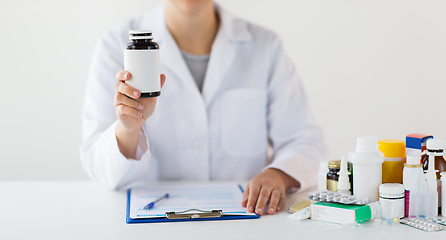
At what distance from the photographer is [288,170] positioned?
1508mm

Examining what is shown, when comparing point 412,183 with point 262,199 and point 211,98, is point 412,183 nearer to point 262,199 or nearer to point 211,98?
point 262,199

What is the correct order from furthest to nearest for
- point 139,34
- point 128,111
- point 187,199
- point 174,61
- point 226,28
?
1. point 226,28
2. point 174,61
3. point 187,199
4. point 128,111
5. point 139,34

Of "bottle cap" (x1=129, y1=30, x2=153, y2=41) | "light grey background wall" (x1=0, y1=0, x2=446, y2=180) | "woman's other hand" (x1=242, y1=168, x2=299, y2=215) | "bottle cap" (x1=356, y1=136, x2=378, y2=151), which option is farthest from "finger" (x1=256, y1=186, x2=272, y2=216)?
"light grey background wall" (x1=0, y1=0, x2=446, y2=180)

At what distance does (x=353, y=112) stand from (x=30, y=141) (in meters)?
1.65

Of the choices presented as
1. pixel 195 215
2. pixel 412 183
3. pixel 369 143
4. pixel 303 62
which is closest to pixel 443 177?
pixel 412 183

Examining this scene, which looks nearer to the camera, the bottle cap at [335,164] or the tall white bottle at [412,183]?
the tall white bottle at [412,183]

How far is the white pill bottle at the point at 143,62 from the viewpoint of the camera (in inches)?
44.8

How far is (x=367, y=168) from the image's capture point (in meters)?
1.22

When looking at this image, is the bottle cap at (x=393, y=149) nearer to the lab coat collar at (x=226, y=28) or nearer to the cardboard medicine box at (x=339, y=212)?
the cardboard medicine box at (x=339, y=212)

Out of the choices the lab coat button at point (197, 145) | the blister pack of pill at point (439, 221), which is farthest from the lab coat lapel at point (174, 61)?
the blister pack of pill at point (439, 221)

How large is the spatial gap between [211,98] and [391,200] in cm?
77

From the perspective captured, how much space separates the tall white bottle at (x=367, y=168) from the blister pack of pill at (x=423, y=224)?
0.09 m

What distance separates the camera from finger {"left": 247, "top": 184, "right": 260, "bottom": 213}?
4.17 feet

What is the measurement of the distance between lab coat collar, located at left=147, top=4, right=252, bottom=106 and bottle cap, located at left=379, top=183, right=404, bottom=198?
747 mm
